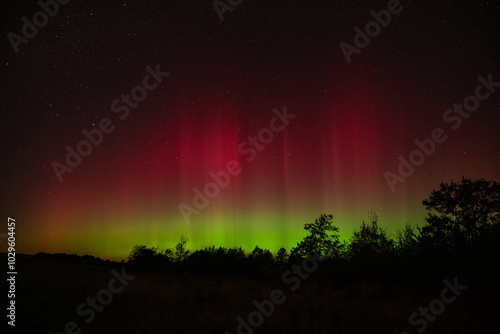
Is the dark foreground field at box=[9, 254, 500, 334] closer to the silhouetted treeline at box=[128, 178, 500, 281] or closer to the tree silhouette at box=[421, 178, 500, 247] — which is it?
the silhouetted treeline at box=[128, 178, 500, 281]

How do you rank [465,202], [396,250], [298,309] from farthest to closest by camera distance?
[465,202] < [396,250] < [298,309]

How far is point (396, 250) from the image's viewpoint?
50.3 ft

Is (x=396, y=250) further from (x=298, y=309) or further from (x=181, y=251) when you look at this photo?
(x=181, y=251)

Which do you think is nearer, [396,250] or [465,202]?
[396,250]

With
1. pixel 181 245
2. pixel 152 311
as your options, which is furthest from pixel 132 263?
pixel 152 311

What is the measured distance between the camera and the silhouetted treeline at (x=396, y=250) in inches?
472

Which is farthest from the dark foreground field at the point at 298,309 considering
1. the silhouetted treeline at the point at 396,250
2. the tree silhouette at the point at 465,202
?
the tree silhouette at the point at 465,202

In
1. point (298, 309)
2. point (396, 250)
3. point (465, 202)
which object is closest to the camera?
point (298, 309)

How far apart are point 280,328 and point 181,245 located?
1725 inches

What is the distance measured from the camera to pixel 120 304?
357 inches

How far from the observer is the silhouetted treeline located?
1198 cm

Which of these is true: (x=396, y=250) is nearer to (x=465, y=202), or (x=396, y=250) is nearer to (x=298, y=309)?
(x=298, y=309)

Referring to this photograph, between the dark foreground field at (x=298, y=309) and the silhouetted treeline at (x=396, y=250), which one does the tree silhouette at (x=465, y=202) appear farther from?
the dark foreground field at (x=298, y=309)

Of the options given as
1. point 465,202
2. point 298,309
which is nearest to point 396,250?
point 298,309
